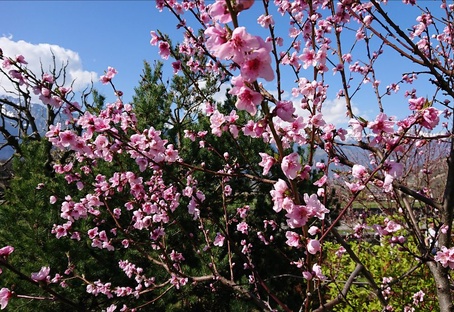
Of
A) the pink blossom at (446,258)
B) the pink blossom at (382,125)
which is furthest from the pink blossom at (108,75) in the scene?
the pink blossom at (446,258)

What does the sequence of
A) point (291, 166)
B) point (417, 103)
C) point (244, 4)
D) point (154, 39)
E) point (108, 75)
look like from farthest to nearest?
point (108, 75) < point (154, 39) < point (417, 103) < point (291, 166) < point (244, 4)

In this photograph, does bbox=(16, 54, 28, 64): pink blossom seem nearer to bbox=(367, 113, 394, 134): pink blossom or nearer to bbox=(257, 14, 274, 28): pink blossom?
bbox=(257, 14, 274, 28): pink blossom

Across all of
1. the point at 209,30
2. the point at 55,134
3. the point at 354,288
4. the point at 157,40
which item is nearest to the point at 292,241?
the point at 209,30

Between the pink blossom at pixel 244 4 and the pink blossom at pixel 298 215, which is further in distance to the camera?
the pink blossom at pixel 298 215

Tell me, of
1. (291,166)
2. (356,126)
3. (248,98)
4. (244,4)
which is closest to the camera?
(244,4)

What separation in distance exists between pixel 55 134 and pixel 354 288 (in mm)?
3730

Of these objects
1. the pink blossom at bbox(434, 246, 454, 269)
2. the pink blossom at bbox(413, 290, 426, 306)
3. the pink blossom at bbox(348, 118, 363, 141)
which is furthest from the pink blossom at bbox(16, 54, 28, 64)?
the pink blossom at bbox(413, 290, 426, 306)

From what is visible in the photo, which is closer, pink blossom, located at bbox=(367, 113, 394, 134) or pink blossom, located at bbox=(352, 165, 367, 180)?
pink blossom, located at bbox=(367, 113, 394, 134)

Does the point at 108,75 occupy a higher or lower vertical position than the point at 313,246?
higher

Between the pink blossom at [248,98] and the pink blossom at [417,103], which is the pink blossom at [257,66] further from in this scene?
the pink blossom at [417,103]

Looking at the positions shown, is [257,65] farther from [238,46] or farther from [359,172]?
[359,172]

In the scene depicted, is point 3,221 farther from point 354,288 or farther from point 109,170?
point 354,288

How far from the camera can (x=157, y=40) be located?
230cm

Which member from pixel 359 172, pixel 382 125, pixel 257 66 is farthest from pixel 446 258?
pixel 257 66
